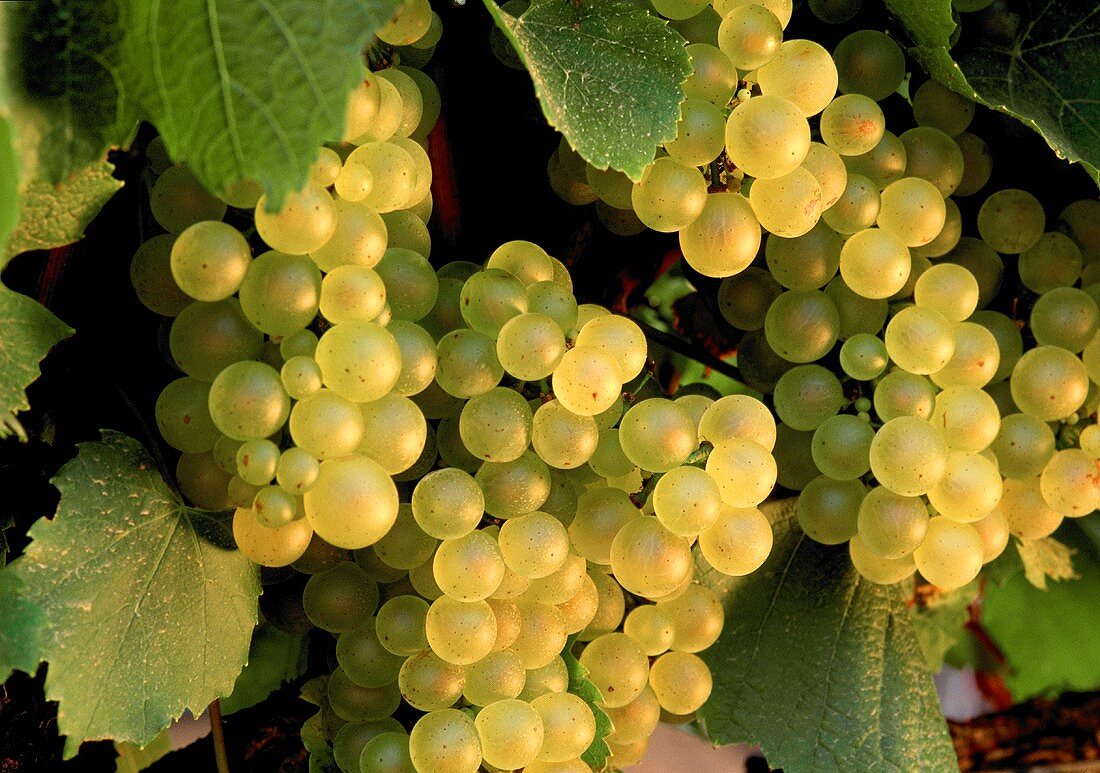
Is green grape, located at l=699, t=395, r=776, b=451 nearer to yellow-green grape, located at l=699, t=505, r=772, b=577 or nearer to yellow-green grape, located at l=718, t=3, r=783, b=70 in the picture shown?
yellow-green grape, located at l=699, t=505, r=772, b=577

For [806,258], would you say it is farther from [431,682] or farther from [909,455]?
[431,682]

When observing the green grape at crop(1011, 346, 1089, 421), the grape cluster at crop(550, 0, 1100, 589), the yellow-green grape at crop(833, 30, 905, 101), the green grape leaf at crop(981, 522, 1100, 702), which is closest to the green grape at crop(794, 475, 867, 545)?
the grape cluster at crop(550, 0, 1100, 589)

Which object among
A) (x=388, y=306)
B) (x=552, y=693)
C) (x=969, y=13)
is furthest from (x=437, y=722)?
(x=969, y=13)

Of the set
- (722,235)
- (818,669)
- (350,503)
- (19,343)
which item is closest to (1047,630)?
(818,669)

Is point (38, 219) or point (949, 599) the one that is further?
point (949, 599)

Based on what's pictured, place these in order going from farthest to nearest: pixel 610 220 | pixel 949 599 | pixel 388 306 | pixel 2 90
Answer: pixel 949 599, pixel 610 220, pixel 388 306, pixel 2 90

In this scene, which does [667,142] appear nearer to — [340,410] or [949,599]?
[340,410]
